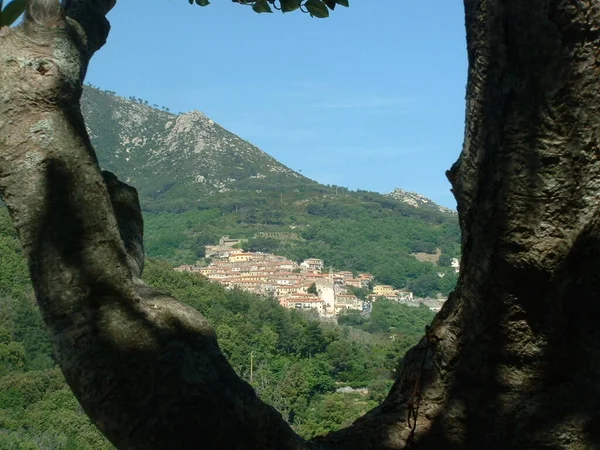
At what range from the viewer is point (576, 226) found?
1475mm

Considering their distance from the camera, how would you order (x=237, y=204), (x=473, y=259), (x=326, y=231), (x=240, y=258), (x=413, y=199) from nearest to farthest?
(x=473, y=259) → (x=240, y=258) → (x=326, y=231) → (x=237, y=204) → (x=413, y=199)

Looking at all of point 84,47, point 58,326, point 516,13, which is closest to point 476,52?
point 516,13

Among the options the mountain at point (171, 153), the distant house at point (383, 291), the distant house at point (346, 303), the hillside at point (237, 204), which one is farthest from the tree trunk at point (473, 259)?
the mountain at point (171, 153)

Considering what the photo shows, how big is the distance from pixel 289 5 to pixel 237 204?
306ft

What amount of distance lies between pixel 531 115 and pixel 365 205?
98398 millimetres

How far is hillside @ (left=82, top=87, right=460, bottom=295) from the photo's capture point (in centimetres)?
8562

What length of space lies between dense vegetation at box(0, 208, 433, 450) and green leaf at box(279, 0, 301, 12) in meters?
16.5

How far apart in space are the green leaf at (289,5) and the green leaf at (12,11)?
126 centimetres

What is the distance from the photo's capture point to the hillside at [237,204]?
85625 mm

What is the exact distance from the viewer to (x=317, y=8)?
2914 mm

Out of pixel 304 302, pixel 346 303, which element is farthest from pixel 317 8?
pixel 346 303

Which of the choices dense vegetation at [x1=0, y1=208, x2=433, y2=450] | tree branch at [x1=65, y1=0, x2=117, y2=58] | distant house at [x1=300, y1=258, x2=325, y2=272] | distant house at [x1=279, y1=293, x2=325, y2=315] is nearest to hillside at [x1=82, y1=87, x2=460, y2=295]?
distant house at [x1=300, y1=258, x2=325, y2=272]

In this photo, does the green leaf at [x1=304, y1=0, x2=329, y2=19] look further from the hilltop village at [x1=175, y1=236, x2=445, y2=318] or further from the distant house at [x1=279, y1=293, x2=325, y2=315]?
the distant house at [x1=279, y1=293, x2=325, y2=315]

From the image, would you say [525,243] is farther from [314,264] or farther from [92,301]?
[314,264]
